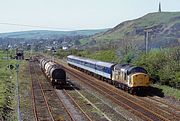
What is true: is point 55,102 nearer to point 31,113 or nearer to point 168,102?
point 31,113

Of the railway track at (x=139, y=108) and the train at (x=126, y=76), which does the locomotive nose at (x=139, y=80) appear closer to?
the train at (x=126, y=76)

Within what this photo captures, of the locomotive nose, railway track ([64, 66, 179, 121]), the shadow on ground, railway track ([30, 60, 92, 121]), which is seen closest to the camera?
railway track ([64, 66, 179, 121])

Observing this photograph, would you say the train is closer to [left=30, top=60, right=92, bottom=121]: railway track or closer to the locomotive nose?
the locomotive nose

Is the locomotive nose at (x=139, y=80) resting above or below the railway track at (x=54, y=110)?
above

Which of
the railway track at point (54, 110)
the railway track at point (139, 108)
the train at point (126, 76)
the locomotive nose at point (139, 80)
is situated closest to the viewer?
the railway track at point (139, 108)

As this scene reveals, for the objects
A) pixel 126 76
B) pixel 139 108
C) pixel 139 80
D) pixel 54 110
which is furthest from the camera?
pixel 126 76

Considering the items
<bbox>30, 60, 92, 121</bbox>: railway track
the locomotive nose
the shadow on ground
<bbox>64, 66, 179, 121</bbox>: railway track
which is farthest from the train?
<bbox>30, 60, 92, 121</bbox>: railway track

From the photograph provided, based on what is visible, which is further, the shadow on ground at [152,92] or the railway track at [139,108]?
the shadow on ground at [152,92]

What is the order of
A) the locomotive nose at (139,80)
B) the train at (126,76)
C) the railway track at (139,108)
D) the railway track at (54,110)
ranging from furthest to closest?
the train at (126,76), the locomotive nose at (139,80), the railway track at (54,110), the railway track at (139,108)

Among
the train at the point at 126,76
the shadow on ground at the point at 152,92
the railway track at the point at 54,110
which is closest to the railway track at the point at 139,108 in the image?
the train at the point at 126,76

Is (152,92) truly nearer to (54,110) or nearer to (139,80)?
(139,80)

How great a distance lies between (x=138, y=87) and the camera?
42.5 m

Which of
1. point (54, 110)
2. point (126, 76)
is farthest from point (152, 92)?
point (54, 110)

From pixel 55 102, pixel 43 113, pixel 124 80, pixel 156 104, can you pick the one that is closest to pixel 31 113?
pixel 43 113
